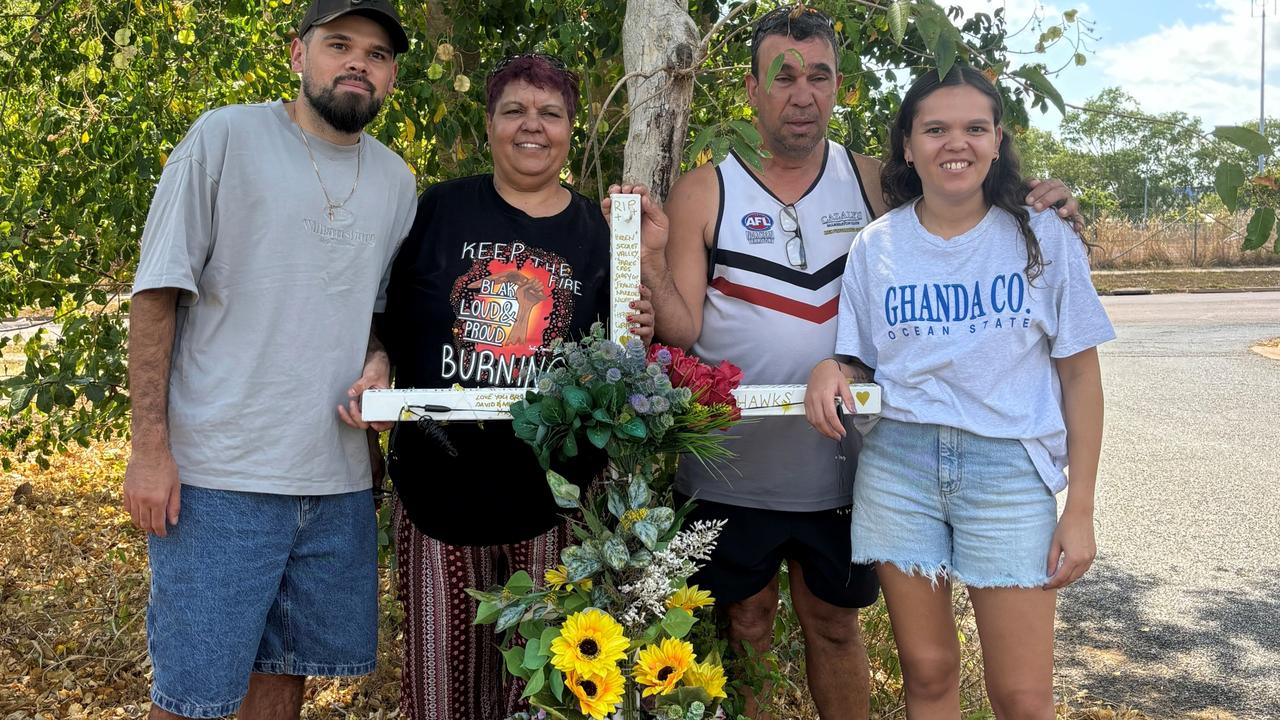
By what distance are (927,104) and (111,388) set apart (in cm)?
318

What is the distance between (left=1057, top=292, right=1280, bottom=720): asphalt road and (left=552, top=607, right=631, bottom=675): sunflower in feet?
9.72

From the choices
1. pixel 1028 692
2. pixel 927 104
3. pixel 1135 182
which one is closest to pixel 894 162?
pixel 927 104

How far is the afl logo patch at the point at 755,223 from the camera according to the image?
2740 mm

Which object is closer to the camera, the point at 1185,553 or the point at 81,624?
the point at 81,624

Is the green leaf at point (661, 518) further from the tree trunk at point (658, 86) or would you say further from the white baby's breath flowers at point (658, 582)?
the tree trunk at point (658, 86)

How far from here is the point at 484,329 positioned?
256 cm

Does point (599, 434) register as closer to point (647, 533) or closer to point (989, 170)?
point (647, 533)

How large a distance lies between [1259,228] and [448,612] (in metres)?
2.20

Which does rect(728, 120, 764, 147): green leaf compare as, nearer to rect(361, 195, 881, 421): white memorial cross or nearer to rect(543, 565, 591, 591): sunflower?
rect(361, 195, 881, 421): white memorial cross

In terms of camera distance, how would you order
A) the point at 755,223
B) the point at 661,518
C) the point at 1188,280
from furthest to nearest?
the point at 1188,280, the point at 755,223, the point at 661,518

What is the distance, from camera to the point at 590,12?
3.69 meters

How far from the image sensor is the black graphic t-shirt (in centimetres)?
256

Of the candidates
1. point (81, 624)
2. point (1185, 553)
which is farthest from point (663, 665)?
point (1185, 553)

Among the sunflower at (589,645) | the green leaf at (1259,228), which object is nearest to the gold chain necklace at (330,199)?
the sunflower at (589,645)
